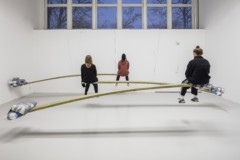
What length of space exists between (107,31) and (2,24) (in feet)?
11.6

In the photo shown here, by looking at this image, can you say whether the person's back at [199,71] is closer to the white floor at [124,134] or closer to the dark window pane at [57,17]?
the white floor at [124,134]

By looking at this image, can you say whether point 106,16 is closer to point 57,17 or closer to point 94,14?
point 94,14

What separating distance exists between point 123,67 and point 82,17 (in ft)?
8.46

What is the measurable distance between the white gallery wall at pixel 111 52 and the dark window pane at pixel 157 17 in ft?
2.27

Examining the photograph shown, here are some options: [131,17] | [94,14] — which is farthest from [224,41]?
[94,14]

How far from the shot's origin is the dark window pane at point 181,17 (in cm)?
948

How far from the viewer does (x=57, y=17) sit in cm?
930

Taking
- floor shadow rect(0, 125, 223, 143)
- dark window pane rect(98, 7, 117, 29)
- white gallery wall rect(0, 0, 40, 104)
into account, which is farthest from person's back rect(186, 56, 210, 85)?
dark window pane rect(98, 7, 117, 29)

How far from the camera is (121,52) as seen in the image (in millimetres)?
8852

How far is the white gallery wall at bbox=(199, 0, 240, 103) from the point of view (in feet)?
21.6

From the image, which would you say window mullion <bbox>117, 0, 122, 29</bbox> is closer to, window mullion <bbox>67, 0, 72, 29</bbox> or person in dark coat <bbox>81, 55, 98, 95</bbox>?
window mullion <bbox>67, 0, 72, 29</bbox>

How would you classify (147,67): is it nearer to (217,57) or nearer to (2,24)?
(217,57)

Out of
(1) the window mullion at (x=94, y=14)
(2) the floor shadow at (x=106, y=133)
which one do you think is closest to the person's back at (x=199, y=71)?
(2) the floor shadow at (x=106, y=133)

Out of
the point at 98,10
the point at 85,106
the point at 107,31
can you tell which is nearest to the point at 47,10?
the point at 98,10
